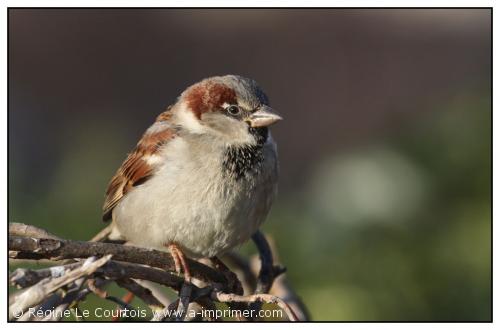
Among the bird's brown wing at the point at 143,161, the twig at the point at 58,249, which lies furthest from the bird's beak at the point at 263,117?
the twig at the point at 58,249

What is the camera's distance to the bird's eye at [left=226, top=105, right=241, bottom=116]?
2.23 m

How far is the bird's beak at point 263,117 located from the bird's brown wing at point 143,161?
25cm

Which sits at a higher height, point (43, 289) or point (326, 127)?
point (326, 127)

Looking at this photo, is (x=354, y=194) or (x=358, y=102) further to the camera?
(x=358, y=102)

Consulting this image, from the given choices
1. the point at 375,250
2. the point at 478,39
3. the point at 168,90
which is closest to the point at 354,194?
the point at 375,250

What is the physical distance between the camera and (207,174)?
214cm

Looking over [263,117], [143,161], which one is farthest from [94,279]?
[143,161]

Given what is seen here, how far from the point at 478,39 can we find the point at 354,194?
20.3 feet

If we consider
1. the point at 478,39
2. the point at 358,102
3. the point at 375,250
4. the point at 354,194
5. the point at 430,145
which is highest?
the point at 478,39

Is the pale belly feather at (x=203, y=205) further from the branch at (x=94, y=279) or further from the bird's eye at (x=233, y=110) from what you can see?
the branch at (x=94, y=279)

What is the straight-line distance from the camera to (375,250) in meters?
2.49

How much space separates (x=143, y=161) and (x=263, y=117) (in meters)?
0.42

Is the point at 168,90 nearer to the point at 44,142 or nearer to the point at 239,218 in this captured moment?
the point at 44,142

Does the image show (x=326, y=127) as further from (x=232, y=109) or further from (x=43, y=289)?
(x=43, y=289)
